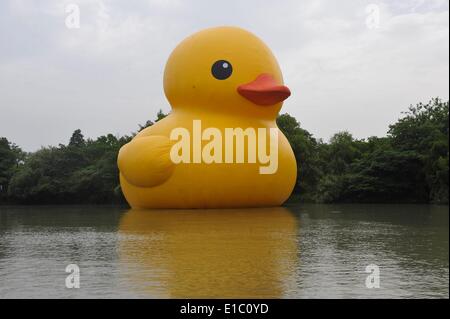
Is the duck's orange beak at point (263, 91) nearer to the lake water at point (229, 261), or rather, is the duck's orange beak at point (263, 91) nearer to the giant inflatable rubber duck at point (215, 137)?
the giant inflatable rubber duck at point (215, 137)

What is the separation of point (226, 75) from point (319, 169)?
1487 centimetres

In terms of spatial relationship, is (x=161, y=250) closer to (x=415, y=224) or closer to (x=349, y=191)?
(x=415, y=224)

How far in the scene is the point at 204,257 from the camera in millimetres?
6945

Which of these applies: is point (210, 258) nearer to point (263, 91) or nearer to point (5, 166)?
point (263, 91)

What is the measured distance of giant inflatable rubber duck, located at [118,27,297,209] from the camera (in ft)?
51.8

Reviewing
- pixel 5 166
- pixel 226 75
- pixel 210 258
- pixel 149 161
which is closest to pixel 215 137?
pixel 226 75

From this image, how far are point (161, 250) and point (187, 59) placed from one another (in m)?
10.1

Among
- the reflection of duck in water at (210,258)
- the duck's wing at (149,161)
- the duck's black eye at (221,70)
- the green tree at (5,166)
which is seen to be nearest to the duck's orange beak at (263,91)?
the duck's black eye at (221,70)

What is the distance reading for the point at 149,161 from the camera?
15516 mm

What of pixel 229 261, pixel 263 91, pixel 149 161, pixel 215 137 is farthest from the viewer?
pixel 263 91

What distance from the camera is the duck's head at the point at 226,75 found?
645 inches

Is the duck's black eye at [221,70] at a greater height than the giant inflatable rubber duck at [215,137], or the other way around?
the duck's black eye at [221,70]

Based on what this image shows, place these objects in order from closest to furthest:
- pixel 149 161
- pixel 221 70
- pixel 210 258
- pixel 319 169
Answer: pixel 210 258, pixel 149 161, pixel 221 70, pixel 319 169
